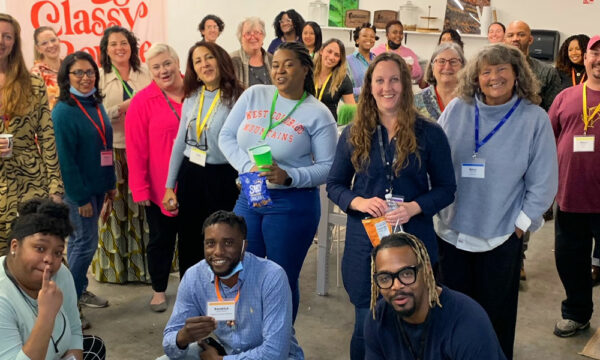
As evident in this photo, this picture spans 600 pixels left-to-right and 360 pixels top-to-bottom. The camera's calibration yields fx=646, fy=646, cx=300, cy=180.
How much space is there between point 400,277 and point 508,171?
3.36 feet

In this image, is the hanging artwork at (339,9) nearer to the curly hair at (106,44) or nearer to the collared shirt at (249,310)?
the curly hair at (106,44)

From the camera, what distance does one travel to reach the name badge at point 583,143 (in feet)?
10.9

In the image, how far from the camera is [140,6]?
738 centimetres

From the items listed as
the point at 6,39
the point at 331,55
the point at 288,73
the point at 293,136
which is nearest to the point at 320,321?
the point at 293,136

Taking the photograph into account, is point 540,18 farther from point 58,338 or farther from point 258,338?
point 58,338

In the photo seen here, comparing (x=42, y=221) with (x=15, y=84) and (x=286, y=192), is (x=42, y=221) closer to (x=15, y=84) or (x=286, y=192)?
(x=15, y=84)

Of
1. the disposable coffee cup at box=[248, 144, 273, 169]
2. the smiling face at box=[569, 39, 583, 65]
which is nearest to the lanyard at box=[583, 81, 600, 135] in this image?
the disposable coffee cup at box=[248, 144, 273, 169]

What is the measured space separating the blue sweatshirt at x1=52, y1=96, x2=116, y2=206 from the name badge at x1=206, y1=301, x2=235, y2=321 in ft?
4.49

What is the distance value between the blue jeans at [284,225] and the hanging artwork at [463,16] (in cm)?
532

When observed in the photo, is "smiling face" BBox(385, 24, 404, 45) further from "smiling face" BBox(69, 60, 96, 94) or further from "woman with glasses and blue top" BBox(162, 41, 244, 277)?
"smiling face" BBox(69, 60, 96, 94)

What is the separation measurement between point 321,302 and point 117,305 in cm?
125

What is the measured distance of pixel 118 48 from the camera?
400 cm

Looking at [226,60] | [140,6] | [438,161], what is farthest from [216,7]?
[438,161]

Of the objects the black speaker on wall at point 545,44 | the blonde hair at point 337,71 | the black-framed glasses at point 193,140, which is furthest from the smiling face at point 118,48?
the black speaker on wall at point 545,44
